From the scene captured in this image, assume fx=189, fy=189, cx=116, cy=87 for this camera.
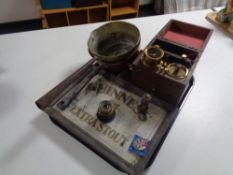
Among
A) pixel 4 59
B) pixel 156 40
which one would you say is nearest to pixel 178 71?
pixel 156 40

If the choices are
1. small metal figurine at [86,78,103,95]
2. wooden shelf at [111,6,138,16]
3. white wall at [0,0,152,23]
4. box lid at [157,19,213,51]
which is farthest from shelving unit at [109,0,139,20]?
small metal figurine at [86,78,103,95]

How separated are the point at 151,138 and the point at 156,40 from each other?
274mm

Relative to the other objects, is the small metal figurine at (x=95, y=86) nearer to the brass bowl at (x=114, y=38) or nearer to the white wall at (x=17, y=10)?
the brass bowl at (x=114, y=38)

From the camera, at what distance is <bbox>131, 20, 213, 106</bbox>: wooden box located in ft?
1.44

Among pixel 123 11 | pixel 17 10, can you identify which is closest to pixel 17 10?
pixel 17 10

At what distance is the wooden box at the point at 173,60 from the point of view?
0.44 metres

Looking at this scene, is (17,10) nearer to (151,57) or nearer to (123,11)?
(123,11)

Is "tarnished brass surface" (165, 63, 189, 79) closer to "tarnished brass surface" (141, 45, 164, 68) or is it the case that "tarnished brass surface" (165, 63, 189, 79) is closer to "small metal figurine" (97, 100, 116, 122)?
"tarnished brass surface" (141, 45, 164, 68)

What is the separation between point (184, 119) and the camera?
1.61 feet

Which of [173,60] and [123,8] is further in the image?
[123,8]

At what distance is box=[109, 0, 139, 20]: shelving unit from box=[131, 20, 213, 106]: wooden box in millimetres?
1244

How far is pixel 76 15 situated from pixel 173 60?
1421 millimetres

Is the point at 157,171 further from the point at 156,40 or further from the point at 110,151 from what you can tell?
the point at 156,40

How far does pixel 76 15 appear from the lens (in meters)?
1.69
